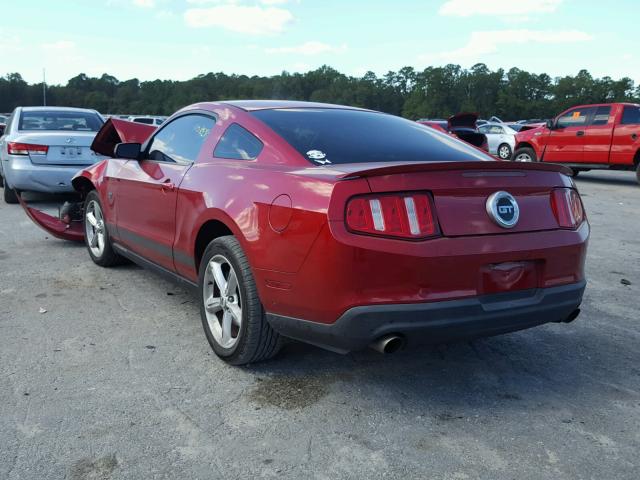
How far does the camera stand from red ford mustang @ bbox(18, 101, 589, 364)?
9.25 ft

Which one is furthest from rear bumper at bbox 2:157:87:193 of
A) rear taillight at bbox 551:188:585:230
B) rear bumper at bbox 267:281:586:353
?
rear taillight at bbox 551:188:585:230

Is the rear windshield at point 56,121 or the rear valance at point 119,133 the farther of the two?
the rear windshield at point 56,121

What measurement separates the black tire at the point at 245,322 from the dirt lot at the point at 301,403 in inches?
4.2

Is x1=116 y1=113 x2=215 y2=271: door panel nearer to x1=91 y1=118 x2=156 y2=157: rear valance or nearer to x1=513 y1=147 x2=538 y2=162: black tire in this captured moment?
x1=91 y1=118 x2=156 y2=157: rear valance

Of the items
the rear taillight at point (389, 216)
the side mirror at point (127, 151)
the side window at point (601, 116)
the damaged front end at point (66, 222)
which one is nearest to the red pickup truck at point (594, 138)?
the side window at point (601, 116)

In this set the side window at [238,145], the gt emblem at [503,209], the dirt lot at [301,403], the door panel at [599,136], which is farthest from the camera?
the door panel at [599,136]

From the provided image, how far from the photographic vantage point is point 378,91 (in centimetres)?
11144

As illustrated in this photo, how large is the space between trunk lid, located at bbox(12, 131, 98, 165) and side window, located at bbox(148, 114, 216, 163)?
4882 millimetres

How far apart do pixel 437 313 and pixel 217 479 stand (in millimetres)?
1146

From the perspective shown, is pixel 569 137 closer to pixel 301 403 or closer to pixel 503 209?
pixel 503 209

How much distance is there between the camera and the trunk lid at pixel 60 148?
909cm

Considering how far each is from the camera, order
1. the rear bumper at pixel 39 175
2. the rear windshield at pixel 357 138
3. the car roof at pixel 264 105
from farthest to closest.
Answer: the rear bumper at pixel 39 175, the car roof at pixel 264 105, the rear windshield at pixel 357 138

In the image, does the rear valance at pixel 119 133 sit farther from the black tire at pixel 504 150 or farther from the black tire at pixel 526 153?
the black tire at pixel 504 150

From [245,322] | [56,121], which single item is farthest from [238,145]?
[56,121]
